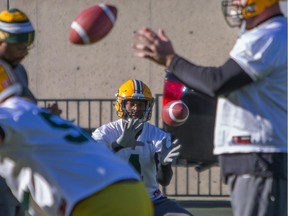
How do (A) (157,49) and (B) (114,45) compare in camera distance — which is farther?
(B) (114,45)

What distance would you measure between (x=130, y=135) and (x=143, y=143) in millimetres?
253

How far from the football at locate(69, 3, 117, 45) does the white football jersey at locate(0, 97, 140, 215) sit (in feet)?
2.15

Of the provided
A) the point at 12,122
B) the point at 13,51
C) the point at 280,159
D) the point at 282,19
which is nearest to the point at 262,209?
the point at 280,159

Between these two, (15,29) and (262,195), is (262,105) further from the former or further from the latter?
(15,29)

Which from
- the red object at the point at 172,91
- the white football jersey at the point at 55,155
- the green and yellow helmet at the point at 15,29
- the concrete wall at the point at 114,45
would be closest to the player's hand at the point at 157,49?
the white football jersey at the point at 55,155

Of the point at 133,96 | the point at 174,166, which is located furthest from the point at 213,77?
the point at 174,166

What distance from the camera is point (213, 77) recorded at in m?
4.59

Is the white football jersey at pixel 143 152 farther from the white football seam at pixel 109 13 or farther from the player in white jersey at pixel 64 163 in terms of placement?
the player in white jersey at pixel 64 163

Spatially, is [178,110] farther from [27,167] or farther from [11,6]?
[11,6]

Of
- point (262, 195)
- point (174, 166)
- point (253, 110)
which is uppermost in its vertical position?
point (253, 110)

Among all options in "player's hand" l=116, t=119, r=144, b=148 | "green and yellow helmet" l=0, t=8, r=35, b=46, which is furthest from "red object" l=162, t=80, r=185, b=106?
"green and yellow helmet" l=0, t=8, r=35, b=46

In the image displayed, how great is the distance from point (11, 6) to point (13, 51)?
6874 millimetres

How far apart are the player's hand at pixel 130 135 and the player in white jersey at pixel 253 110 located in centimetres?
224

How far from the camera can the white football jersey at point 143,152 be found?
278 inches
